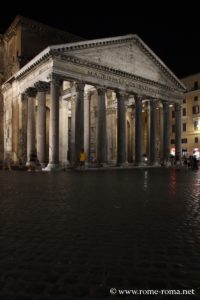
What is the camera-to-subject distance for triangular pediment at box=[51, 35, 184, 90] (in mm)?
27547

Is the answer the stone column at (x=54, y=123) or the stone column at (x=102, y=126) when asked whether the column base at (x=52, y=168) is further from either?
the stone column at (x=102, y=126)

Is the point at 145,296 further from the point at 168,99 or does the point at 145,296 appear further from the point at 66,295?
the point at 168,99

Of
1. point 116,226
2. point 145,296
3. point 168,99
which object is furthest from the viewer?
point 168,99

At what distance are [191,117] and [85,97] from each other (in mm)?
27360

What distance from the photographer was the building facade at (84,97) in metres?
26.3

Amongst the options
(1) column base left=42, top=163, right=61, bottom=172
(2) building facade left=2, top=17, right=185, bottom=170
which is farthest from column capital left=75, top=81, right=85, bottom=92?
(1) column base left=42, top=163, right=61, bottom=172

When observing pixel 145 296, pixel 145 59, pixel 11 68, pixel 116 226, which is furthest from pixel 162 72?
pixel 145 296

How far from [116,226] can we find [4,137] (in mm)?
33382

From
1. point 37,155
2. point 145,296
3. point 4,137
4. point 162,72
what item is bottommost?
point 145,296

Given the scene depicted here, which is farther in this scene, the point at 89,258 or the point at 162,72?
the point at 162,72

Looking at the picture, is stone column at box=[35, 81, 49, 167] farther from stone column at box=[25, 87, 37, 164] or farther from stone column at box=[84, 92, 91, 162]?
stone column at box=[84, 92, 91, 162]

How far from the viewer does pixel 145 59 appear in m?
34.3

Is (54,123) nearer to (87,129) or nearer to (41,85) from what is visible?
(41,85)

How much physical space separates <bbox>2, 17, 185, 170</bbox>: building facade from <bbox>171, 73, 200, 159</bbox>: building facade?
15249 mm
